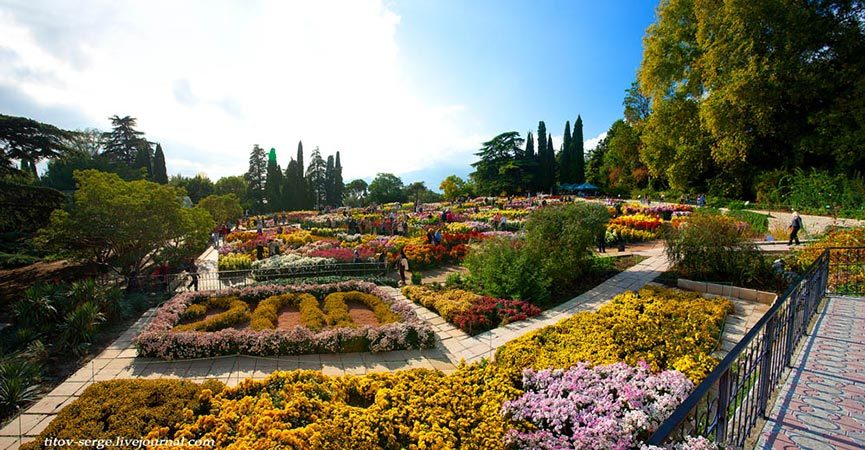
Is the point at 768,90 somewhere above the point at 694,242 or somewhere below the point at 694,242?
above

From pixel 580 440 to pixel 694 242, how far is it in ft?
30.3

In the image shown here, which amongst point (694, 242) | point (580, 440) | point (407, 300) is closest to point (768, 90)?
point (694, 242)

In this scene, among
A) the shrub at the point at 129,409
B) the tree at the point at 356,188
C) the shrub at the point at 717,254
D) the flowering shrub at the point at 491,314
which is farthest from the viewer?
the tree at the point at 356,188

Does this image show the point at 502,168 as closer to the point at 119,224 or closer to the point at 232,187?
the point at 232,187

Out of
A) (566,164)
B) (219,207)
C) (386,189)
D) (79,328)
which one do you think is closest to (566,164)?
(566,164)

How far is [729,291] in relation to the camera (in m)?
9.89

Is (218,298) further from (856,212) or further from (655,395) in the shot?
(856,212)

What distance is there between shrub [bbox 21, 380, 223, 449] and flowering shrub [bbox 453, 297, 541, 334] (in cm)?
527

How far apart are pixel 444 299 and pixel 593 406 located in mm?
6270

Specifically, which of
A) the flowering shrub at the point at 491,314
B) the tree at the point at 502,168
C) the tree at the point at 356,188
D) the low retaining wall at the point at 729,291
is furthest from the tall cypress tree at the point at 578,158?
the flowering shrub at the point at 491,314

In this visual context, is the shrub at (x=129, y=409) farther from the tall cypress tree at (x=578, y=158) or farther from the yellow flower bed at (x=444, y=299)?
the tall cypress tree at (x=578, y=158)

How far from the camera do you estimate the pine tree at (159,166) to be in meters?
45.5

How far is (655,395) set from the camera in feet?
15.6

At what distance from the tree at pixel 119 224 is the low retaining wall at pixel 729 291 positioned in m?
18.3
